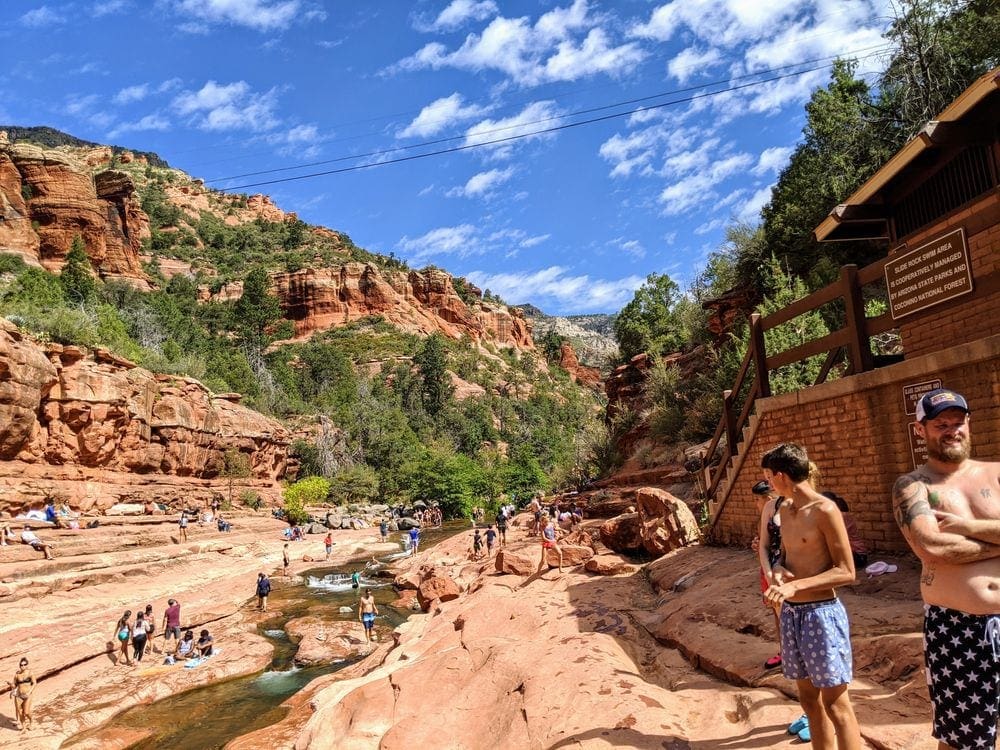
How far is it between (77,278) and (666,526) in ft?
167

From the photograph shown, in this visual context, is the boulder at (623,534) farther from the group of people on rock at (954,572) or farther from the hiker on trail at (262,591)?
the hiker on trail at (262,591)

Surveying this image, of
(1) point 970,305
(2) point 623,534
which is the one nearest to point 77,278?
(2) point 623,534

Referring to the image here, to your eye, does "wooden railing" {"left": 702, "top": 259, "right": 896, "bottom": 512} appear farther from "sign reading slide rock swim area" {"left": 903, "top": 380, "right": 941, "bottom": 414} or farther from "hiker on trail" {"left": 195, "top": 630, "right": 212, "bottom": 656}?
"hiker on trail" {"left": 195, "top": 630, "right": 212, "bottom": 656}

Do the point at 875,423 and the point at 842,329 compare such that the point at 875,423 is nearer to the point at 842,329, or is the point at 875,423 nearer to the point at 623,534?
the point at 842,329

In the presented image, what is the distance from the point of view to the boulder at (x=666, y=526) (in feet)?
38.3

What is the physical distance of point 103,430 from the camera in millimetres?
29750

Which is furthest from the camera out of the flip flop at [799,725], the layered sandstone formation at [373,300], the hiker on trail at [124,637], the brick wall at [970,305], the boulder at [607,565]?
the layered sandstone formation at [373,300]

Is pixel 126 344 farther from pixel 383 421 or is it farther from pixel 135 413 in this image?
pixel 383 421

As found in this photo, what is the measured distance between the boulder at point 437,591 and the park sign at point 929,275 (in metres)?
12.4

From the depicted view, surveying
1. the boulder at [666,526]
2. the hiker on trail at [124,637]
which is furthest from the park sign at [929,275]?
the hiker on trail at [124,637]

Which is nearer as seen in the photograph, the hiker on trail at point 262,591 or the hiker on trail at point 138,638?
the hiker on trail at point 138,638

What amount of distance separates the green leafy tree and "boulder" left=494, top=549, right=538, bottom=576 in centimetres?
2031

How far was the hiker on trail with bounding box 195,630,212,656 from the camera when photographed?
14.7 m

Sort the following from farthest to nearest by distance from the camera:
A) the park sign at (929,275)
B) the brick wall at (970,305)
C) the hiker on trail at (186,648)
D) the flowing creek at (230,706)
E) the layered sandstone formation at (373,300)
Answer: the layered sandstone formation at (373,300)
the hiker on trail at (186,648)
the flowing creek at (230,706)
the park sign at (929,275)
the brick wall at (970,305)
